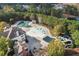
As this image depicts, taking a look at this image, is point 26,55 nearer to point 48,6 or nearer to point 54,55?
point 54,55

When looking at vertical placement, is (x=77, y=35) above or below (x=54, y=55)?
above

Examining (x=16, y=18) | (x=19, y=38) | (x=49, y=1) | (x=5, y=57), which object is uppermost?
(x=49, y=1)

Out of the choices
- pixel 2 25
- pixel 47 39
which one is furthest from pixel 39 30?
pixel 2 25

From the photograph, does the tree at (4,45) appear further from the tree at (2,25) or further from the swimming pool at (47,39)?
the swimming pool at (47,39)

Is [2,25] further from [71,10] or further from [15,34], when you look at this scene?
[71,10]

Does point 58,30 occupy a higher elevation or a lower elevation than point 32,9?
lower

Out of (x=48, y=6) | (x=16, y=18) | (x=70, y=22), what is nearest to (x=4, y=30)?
(x=16, y=18)

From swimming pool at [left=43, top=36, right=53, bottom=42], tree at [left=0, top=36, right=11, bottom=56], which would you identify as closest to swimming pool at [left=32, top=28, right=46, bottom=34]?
swimming pool at [left=43, top=36, right=53, bottom=42]

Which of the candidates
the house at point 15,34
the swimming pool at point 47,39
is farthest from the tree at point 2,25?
the swimming pool at point 47,39

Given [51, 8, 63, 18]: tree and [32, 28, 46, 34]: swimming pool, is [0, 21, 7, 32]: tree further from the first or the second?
[51, 8, 63, 18]: tree
